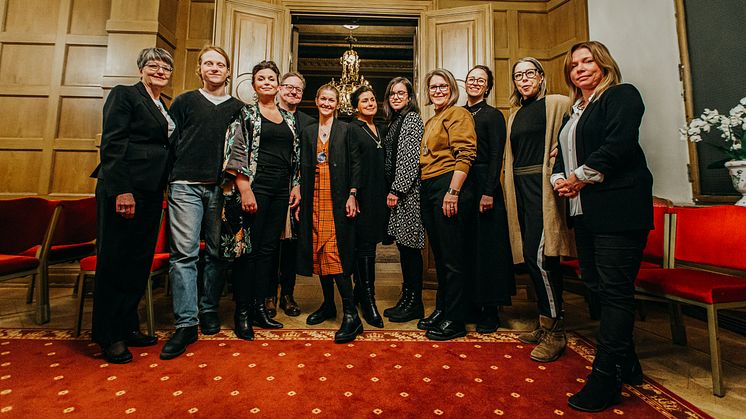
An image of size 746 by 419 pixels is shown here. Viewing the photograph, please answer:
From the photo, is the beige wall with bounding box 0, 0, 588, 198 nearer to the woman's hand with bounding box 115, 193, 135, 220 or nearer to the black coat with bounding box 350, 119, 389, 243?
the woman's hand with bounding box 115, 193, 135, 220

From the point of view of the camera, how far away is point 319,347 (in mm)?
1902

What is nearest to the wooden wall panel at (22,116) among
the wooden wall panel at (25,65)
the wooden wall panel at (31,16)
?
the wooden wall panel at (25,65)

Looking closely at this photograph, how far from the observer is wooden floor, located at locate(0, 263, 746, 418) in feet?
5.00

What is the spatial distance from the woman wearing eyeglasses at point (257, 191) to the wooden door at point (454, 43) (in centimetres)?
195

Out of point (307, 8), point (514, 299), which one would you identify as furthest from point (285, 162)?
point (307, 8)

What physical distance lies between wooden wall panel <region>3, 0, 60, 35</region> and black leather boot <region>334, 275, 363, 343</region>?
4.20m

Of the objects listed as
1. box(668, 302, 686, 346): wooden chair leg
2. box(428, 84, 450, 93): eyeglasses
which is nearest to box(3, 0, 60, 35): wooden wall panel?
box(428, 84, 450, 93): eyeglasses

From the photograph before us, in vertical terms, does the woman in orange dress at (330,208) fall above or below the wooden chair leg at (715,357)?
above

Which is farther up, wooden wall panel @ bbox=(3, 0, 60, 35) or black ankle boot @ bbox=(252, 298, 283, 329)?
wooden wall panel @ bbox=(3, 0, 60, 35)

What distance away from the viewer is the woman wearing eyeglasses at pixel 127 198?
1.71 metres

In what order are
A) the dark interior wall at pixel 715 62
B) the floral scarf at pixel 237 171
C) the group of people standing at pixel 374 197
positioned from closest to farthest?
the group of people standing at pixel 374 197 < the floral scarf at pixel 237 171 < the dark interior wall at pixel 715 62

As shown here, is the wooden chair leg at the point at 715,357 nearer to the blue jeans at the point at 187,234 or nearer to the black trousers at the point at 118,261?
the blue jeans at the point at 187,234

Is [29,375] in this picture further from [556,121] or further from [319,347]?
[556,121]

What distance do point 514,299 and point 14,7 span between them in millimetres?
5780
